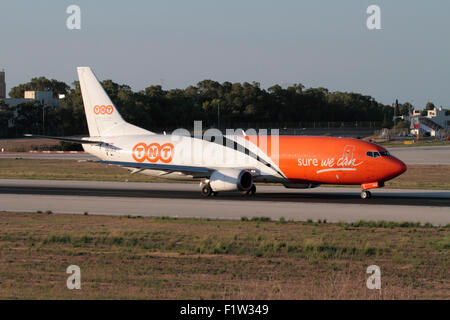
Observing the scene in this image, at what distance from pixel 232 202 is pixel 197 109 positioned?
108m

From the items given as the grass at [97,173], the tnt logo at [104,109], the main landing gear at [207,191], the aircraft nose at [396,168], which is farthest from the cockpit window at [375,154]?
the tnt logo at [104,109]

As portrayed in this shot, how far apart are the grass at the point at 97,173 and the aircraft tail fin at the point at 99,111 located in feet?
25.7

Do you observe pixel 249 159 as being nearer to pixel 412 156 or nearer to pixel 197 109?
pixel 412 156

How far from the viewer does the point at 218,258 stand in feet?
71.3

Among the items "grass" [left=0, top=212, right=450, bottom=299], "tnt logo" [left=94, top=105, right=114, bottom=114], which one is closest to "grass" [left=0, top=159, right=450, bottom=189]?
"tnt logo" [left=94, top=105, right=114, bottom=114]

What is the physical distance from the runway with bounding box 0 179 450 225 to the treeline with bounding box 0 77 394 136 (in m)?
77.7

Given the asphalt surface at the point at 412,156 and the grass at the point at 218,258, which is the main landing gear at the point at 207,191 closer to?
the grass at the point at 218,258

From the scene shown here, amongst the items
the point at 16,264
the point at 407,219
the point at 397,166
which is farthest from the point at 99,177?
the point at 16,264

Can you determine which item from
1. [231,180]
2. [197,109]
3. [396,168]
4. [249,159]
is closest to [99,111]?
→ [249,159]

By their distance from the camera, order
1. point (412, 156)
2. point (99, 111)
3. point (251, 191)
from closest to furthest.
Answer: point (251, 191) < point (99, 111) < point (412, 156)

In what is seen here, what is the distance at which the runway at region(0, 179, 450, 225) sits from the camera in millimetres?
32938

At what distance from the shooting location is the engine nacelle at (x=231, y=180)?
1567 inches

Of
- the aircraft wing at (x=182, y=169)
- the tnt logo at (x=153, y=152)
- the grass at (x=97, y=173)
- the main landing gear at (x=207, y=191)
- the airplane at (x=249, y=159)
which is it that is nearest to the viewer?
the airplane at (x=249, y=159)
